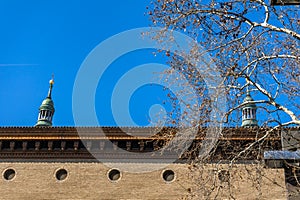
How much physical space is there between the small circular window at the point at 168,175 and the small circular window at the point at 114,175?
191 cm

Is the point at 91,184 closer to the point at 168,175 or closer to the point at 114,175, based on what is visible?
the point at 114,175

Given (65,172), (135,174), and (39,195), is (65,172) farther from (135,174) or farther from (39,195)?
(135,174)

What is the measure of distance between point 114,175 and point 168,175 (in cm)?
229

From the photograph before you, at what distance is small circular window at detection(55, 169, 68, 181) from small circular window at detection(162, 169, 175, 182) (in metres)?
4.21

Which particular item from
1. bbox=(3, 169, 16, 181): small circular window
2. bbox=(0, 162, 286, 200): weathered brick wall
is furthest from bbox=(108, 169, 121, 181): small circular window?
bbox=(3, 169, 16, 181): small circular window

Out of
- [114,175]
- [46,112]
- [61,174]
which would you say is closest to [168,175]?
[114,175]

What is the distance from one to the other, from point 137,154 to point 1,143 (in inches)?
238

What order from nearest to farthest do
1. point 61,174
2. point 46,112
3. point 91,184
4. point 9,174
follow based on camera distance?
point 91,184 < point 61,174 < point 9,174 < point 46,112

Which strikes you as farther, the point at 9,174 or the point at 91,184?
the point at 9,174

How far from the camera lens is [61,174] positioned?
20.1 m

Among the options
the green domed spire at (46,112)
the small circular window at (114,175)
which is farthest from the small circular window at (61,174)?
the green domed spire at (46,112)

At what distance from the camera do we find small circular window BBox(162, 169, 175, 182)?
19.6m

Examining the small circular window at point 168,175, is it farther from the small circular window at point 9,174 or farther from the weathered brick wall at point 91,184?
the small circular window at point 9,174

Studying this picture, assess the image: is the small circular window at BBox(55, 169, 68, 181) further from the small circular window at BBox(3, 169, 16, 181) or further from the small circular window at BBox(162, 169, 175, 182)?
the small circular window at BBox(162, 169, 175, 182)
